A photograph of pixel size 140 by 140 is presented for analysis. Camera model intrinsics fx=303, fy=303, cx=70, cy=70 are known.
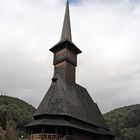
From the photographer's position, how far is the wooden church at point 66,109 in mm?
28297

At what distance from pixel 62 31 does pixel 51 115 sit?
1225 cm

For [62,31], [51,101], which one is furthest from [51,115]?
[62,31]

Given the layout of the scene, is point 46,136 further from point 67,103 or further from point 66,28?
point 66,28

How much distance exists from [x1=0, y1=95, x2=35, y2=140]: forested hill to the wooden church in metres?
32.2

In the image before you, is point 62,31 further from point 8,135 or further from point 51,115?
point 8,135

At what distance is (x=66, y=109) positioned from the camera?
28828 mm

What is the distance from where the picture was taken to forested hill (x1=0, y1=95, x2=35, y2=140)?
231 feet

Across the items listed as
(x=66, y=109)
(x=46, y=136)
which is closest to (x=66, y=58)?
(x=66, y=109)

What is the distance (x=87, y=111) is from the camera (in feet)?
110

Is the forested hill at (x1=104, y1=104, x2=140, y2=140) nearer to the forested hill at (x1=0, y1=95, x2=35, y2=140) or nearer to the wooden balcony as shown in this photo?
the forested hill at (x1=0, y1=95, x2=35, y2=140)

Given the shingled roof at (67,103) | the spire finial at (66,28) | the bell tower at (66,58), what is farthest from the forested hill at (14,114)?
the bell tower at (66,58)

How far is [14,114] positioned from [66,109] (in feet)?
193

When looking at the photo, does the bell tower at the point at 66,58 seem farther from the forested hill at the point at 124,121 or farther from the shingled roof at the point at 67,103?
the forested hill at the point at 124,121

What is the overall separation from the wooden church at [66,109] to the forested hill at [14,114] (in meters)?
32.2
